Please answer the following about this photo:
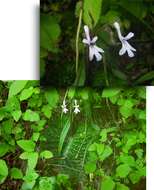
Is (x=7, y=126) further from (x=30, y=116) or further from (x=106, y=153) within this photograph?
(x=106, y=153)

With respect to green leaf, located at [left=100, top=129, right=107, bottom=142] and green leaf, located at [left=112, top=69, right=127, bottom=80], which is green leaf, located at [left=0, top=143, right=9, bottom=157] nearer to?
green leaf, located at [left=100, top=129, right=107, bottom=142]

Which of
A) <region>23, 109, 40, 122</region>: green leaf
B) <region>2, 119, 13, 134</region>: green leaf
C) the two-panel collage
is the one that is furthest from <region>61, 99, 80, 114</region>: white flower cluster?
<region>2, 119, 13, 134</region>: green leaf

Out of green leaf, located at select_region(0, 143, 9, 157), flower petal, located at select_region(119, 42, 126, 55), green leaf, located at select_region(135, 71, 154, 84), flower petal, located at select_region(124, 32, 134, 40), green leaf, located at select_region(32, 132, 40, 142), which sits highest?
flower petal, located at select_region(124, 32, 134, 40)

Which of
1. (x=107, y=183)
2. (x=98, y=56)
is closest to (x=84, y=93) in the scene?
(x=98, y=56)

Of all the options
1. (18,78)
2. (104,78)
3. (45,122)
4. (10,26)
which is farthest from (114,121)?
(10,26)

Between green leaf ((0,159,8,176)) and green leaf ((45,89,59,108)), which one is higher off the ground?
green leaf ((45,89,59,108))

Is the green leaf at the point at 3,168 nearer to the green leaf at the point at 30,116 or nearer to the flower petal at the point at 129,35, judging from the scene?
the green leaf at the point at 30,116
